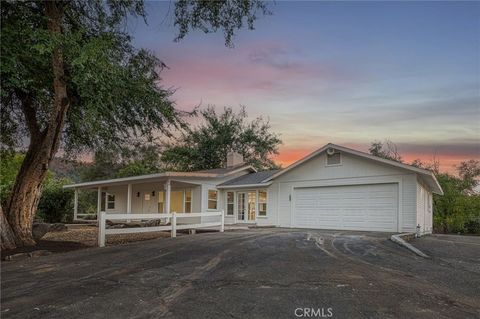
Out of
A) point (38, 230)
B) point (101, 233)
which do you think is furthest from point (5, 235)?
point (38, 230)

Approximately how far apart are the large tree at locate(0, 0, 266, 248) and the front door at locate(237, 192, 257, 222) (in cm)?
1154

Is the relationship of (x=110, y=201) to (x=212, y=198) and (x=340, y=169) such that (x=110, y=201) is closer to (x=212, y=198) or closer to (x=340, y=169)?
(x=212, y=198)

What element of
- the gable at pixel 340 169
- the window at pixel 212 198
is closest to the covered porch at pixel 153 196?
the window at pixel 212 198

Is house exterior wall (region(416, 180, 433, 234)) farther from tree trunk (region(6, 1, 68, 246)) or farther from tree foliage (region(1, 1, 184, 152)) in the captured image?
tree trunk (region(6, 1, 68, 246))

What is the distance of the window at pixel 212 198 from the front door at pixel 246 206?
4.83 ft

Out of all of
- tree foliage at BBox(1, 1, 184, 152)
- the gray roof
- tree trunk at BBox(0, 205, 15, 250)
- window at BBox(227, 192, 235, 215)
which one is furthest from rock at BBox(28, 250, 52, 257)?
window at BBox(227, 192, 235, 215)

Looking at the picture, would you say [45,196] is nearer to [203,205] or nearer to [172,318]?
[203,205]

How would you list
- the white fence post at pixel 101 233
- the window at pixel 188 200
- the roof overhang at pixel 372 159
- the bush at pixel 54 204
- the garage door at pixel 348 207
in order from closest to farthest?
the white fence post at pixel 101 233 < the roof overhang at pixel 372 159 < the garage door at pixel 348 207 < the window at pixel 188 200 < the bush at pixel 54 204

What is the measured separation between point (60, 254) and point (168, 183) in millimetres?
11105

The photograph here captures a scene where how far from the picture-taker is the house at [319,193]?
16469 mm

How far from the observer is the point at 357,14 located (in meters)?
11.7

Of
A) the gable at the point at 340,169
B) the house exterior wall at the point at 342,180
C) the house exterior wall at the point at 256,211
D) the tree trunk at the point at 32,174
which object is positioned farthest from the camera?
the house exterior wall at the point at 256,211

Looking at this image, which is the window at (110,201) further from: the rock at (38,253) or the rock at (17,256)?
the rock at (17,256)

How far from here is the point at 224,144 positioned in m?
39.9
